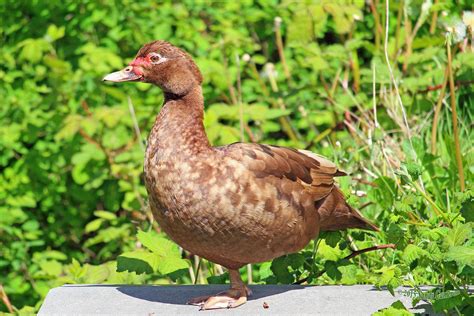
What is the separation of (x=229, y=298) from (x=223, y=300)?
3cm

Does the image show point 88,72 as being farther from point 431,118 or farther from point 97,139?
point 431,118

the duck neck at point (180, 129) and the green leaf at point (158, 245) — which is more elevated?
the duck neck at point (180, 129)

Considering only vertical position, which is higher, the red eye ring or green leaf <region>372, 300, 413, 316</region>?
the red eye ring

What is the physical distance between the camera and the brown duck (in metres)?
3.98

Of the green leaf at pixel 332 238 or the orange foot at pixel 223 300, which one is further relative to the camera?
the green leaf at pixel 332 238

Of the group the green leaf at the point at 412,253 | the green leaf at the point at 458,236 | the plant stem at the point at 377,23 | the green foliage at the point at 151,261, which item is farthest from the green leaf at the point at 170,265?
the plant stem at the point at 377,23

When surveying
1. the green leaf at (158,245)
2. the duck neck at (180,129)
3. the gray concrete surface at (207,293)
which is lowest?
the gray concrete surface at (207,293)

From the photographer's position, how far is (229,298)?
13.8 feet

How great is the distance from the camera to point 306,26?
6070 mm

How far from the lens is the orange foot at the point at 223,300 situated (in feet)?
13.6

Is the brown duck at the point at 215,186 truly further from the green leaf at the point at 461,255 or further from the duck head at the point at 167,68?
the green leaf at the point at 461,255

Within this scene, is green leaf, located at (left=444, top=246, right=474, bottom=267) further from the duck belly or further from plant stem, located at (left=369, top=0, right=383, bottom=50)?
plant stem, located at (left=369, top=0, right=383, bottom=50)

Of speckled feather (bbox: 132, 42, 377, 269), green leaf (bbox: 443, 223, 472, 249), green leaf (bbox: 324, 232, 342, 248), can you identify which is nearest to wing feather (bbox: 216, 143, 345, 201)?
speckled feather (bbox: 132, 42, 377, 269)

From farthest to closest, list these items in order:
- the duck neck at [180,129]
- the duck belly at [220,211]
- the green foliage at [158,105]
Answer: the green foliage at [158,105] → the duck neck at [180,129] → the duck belly at [220,211]
